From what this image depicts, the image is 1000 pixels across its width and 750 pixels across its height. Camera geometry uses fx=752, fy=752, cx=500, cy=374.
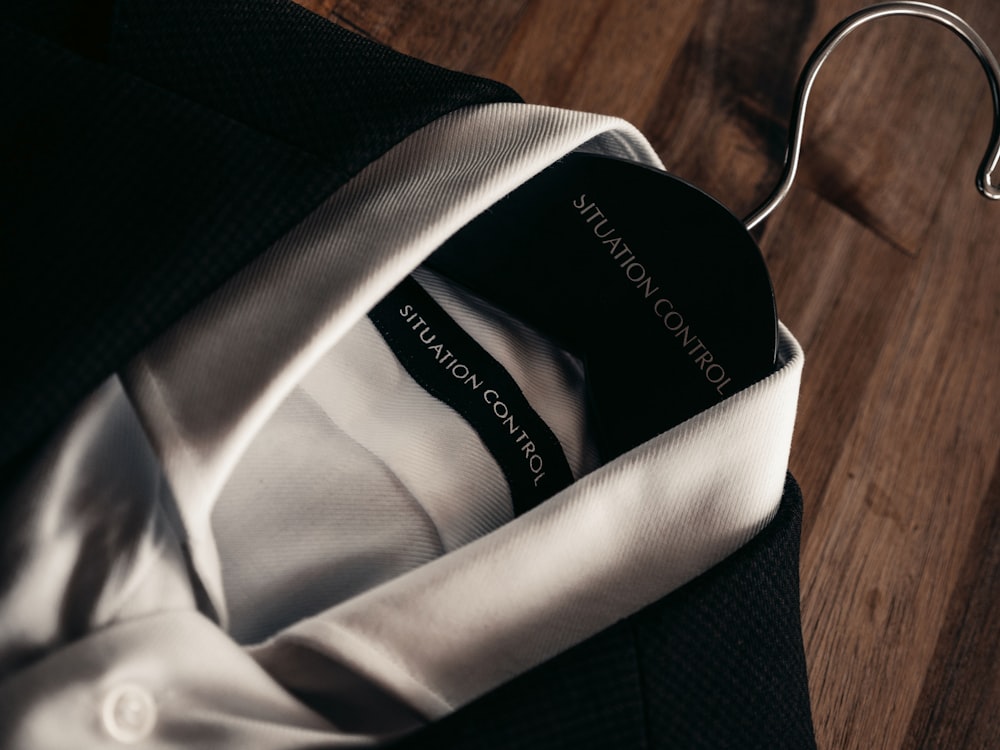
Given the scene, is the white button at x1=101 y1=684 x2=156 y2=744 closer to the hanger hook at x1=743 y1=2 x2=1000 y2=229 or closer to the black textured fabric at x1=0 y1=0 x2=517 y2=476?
the black textured fabric at x1=0 y1=0 x2=517 y2=476

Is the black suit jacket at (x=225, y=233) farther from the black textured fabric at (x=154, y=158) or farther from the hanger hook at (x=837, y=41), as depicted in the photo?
the hanger hook at (x=837, y=41)

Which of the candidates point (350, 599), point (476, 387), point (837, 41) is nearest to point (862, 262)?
point (837, 41)

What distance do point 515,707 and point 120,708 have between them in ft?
0.51

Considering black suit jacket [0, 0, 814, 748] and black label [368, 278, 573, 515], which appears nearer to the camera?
black suit jacket [0, 0, 814, 748]

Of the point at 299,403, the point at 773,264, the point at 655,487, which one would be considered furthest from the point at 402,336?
the point at 773,264

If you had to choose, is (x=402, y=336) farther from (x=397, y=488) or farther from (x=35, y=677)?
(x=35, y=677)

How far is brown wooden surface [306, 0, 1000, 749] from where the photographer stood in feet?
1.85

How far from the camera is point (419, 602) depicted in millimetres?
324

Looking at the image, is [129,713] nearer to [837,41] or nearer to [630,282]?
[630,282]

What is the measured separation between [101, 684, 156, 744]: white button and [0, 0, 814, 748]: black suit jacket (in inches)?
2.5

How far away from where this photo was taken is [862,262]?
2.04 feet

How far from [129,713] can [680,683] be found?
225 mm

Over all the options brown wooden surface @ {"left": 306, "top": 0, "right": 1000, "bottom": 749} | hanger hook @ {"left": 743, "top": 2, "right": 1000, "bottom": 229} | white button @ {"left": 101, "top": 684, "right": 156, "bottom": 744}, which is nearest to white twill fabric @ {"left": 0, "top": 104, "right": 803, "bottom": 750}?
white button @ {"left": 101, "top": 684, "right": 156, "bottom": 744}

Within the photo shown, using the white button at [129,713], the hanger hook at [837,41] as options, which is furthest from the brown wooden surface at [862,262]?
the white button at [129,713]
